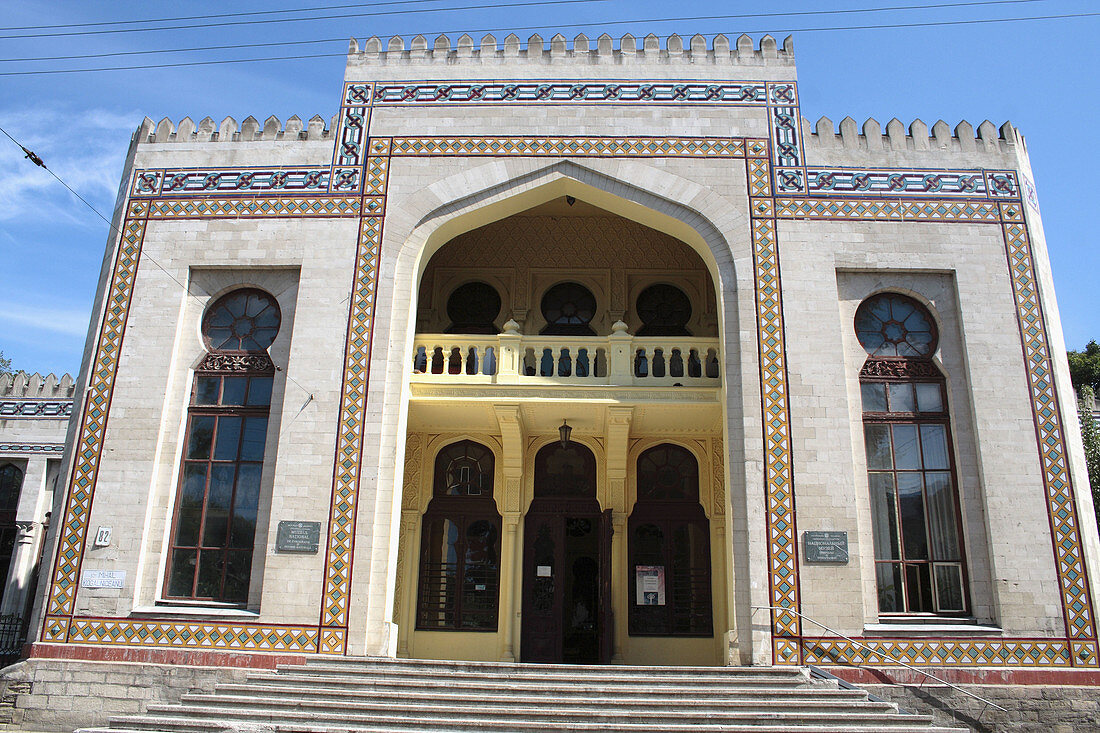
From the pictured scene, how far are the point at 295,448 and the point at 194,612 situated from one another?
2.39m

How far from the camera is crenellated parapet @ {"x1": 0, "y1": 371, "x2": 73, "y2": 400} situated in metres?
19.2

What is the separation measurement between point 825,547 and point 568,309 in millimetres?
6288

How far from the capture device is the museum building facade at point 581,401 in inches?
416

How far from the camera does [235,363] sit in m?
11.9

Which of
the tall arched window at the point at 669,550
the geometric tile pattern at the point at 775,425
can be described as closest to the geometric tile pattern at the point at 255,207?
the geometric tile pattern at the point at 775,425

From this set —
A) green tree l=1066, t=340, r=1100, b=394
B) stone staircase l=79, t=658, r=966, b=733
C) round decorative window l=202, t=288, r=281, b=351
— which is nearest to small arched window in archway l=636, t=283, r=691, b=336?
round decorative window l=202, t=288, r=281, b=351

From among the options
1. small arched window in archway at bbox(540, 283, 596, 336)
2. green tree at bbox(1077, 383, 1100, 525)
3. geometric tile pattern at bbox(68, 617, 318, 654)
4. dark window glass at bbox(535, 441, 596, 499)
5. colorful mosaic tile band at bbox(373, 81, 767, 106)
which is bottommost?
geometric tile pattern at bbox(68, 617, 318, 654)

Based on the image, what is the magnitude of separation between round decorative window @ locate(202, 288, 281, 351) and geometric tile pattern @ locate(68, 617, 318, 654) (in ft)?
12.6

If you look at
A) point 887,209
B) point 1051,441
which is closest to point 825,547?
point 1051,441

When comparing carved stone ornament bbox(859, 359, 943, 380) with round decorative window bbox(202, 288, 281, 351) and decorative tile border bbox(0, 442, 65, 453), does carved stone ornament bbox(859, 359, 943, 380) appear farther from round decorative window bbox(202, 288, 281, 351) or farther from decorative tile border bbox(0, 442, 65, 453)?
decorative tile border bbox(0, 442, 65, 453)

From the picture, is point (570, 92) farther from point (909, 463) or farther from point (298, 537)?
point (298, 537)

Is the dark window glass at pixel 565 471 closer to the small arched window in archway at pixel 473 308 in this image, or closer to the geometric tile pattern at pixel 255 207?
the small arched window in archway at pixel 473 308

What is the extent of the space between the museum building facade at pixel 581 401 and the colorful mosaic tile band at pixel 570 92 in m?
0.05

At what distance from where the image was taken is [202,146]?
1281cm
